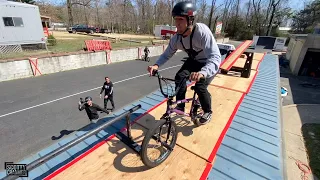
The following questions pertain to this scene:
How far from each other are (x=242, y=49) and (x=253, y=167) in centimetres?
698

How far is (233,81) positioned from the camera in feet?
21.9

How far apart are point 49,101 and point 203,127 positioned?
30.3 feet

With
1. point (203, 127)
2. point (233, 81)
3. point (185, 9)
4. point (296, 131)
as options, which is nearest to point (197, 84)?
point (203, 127)

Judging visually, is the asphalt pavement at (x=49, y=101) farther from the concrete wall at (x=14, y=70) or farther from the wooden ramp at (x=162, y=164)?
the wooden ramp at (x=162, y=164)

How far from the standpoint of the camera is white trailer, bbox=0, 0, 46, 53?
1443cm

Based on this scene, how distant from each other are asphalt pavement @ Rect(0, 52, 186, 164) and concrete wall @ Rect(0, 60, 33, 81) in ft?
1.88

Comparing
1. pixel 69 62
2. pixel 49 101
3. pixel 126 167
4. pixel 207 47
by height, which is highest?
pixel 207 47

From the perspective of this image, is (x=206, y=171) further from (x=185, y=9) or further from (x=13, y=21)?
(x=13, y=21)

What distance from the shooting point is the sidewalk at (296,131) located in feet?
22.2

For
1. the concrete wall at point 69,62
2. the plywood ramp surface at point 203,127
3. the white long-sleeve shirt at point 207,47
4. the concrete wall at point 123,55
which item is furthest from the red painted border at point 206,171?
the concrete wall at point 123,55

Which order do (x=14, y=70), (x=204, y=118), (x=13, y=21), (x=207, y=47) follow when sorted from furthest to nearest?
1. (x=13, y=21)
2. (x=14, y=70)
3. (x=204, y=118)
4. (x=207, y=47)

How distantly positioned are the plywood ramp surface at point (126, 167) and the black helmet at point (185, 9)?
2234 mm

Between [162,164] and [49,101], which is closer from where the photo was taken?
[162,164]
